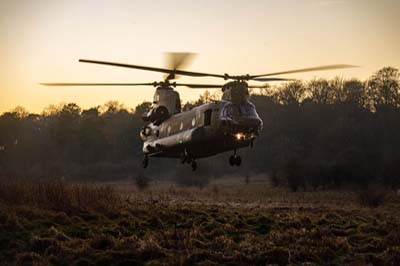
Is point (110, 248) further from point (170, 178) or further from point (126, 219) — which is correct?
point (170, 178)

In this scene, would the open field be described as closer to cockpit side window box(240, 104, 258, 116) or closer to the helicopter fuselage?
the helicopter fuselage

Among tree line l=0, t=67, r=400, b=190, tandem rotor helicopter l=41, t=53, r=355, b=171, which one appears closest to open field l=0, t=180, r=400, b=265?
tandem rotor helicopter l=41, t=53, r=355, b=171

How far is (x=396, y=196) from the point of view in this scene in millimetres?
55906

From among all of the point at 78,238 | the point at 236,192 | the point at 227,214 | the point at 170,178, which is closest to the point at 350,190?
Result: the point at 236,192

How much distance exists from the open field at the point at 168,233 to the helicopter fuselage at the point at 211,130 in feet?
13.9

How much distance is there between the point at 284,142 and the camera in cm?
7969

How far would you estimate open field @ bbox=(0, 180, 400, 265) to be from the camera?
25625mm

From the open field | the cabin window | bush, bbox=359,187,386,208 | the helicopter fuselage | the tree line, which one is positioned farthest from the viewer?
the tree line

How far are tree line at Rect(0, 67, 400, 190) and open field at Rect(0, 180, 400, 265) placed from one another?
20101 mm

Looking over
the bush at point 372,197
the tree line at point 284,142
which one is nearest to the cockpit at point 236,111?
the bush at point 372,197

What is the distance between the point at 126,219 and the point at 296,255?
36.3 ft

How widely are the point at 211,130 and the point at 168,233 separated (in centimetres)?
591

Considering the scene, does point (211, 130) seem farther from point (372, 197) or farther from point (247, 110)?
point (372, 197)

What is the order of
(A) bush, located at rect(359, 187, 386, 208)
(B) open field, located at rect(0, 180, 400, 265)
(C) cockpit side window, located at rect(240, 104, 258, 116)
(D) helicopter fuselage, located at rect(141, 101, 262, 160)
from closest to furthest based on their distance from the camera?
(B) open field, located at rect(0, 180, 400, 265)
(D) helicopter fuselage, located at rect(141, 101, 262, 160)
(C) cockpit side window, located at rect(240, 104, 258, 116)
(A) bush, located at rect(359, 187, 386, 208)
